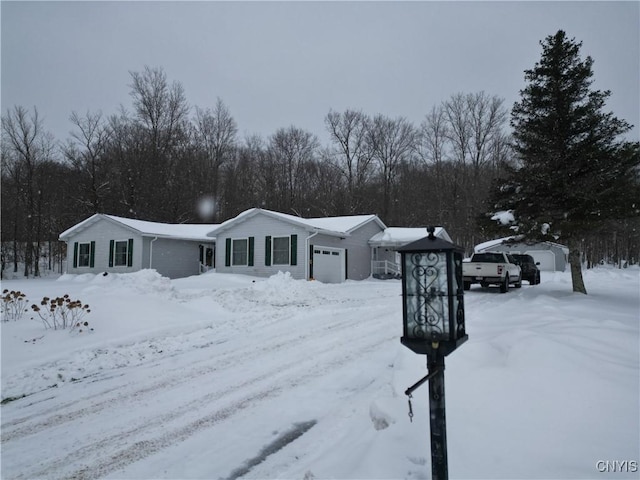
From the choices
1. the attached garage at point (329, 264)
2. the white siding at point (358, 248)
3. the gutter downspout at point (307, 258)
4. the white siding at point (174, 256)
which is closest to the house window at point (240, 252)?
the gutter downspout at point (307, 258)

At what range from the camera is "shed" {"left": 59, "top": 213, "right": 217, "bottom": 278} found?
76.7ft

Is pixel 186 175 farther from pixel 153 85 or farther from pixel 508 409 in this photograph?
pixel 508 409

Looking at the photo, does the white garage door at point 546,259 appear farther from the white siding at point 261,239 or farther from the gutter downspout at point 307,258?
the white siding at point 261,239

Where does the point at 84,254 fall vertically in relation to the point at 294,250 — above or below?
below

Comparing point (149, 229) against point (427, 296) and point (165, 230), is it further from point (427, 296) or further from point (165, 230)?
point (427, 296)

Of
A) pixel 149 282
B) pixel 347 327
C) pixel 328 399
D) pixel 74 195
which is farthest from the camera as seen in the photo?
pixel 74 195

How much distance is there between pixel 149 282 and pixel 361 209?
27.3 m

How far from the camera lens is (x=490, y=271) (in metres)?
15.9

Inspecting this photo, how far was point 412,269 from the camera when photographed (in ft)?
8.84

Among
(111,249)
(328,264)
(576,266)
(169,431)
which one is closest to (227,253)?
(328,264)

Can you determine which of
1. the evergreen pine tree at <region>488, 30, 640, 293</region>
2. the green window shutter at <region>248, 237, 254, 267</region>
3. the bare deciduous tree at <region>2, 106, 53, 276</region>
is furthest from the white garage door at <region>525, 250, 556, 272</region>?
the bare deciduous tree at <region>2, 106, 53, 276</region>

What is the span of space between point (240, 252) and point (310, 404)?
18937 millimetres

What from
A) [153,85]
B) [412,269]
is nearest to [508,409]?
[412,269]

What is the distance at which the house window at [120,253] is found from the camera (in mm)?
23859
